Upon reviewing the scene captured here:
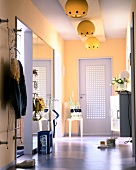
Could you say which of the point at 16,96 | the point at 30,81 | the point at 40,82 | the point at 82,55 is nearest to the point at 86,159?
the point at 16,96

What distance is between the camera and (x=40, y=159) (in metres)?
5.06

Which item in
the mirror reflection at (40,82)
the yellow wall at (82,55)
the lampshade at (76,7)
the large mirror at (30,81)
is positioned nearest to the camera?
the lampshade at (76,7)

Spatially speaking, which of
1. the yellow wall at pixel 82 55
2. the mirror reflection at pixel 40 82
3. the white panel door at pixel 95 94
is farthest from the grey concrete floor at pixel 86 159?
the yellow wall at pixel 82 55

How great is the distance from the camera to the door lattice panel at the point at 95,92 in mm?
9383

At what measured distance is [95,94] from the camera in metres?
9.42

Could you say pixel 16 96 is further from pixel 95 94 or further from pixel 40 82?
pixel 95 94

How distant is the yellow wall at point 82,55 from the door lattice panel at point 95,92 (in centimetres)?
32

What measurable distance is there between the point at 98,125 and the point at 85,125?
1.12 ft

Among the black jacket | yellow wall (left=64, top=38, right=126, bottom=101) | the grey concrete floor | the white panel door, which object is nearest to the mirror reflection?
the grey concrete floor

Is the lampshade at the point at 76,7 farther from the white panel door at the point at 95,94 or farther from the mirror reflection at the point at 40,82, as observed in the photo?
the white panel door at the point at 95,94

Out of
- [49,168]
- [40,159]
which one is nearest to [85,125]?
[40,159]

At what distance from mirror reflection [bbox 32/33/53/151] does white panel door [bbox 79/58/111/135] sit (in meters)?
2.36

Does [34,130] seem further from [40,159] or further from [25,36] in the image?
[25,36]

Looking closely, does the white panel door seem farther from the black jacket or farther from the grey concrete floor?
the black jacket
